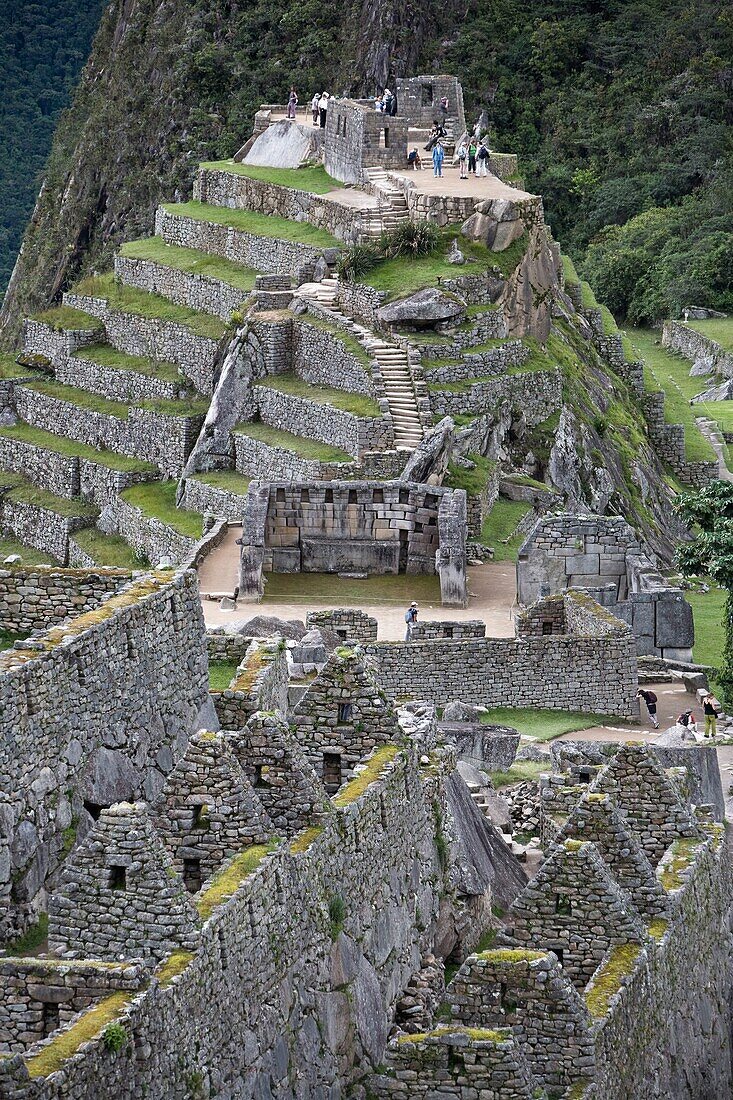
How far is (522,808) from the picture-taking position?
32031 millimetres

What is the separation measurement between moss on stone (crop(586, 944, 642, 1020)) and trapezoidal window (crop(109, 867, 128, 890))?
4.65m

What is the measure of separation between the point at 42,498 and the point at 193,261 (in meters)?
9.21

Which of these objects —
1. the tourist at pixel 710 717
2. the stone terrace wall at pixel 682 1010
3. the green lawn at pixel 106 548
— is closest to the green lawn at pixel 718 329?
the green lawn at pixel 106 548

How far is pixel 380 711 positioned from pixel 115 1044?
6.74m

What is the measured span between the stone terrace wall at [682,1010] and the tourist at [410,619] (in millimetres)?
14933

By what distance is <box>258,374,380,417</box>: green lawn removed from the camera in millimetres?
65875

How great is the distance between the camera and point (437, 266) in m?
73.8

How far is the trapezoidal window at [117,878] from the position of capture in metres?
20.1

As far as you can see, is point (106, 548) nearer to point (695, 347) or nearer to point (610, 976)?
point (695, 347)

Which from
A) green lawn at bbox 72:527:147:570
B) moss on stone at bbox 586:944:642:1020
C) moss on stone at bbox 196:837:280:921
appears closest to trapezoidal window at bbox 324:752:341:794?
moss on stone at bbox 586:944:642:1020

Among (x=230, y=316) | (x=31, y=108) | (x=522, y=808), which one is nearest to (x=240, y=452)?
(x=230, y=316)

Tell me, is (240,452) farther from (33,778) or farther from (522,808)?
(33,778)

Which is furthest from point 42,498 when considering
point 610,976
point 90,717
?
point 90,717

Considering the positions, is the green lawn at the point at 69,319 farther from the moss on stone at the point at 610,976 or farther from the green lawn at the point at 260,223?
the moss on stone at the point at 610,976
